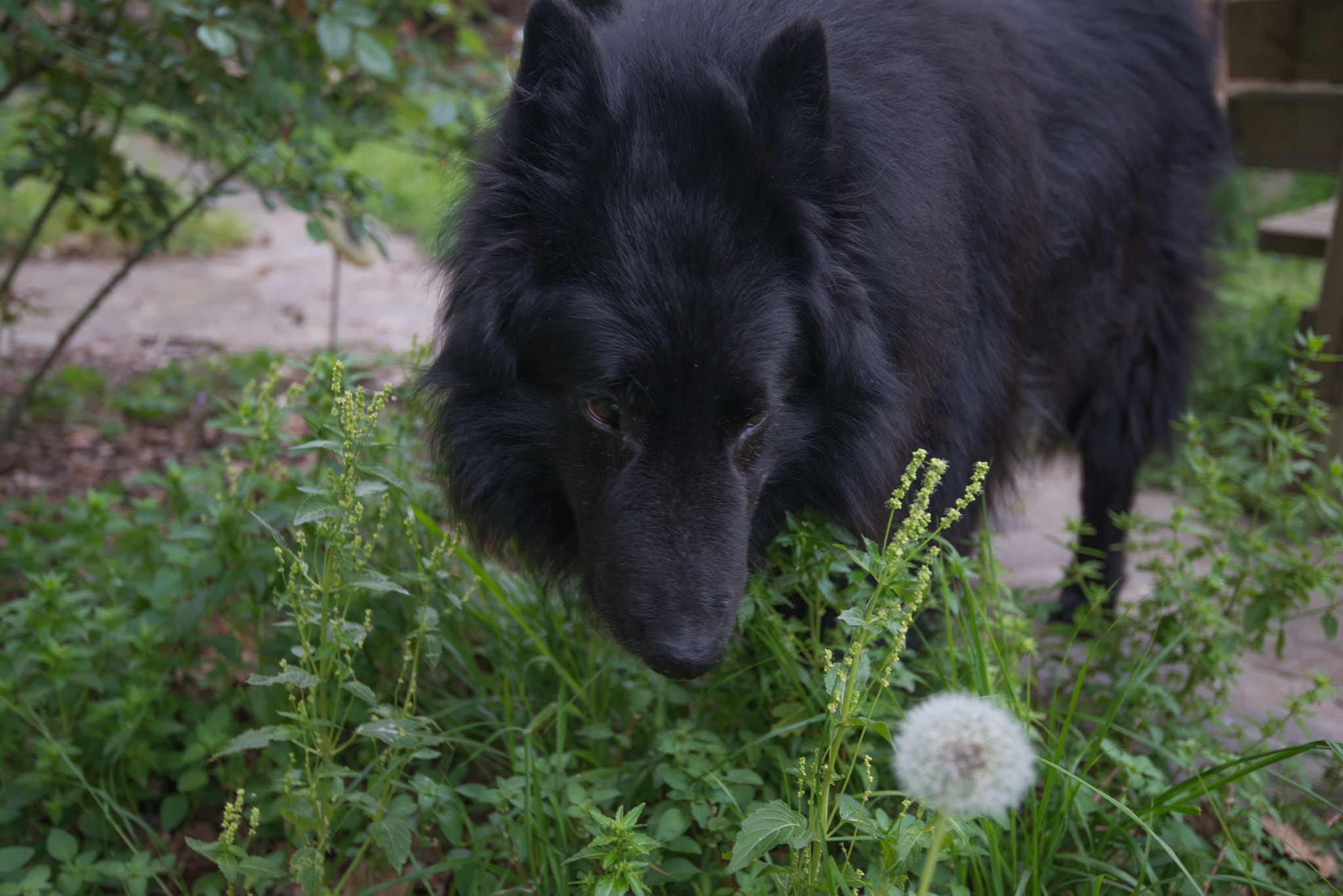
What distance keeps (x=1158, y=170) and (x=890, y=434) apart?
1617mm

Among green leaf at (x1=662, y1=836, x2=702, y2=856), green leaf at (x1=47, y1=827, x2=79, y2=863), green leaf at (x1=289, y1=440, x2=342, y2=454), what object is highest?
green leaf at (x1=289, y1=440, x2=342, y2=454)

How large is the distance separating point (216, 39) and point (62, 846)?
6.15 ft

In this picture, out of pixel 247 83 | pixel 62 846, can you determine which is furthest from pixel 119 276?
pixel 62 846

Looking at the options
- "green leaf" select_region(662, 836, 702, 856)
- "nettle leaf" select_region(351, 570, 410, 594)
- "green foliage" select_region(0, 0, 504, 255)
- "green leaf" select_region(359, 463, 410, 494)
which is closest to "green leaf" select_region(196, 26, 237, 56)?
"green foliage" select_region(0, 0, 504, 255)

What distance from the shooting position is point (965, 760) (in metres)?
0.96

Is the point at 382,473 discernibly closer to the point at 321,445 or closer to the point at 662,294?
the point at 321,445

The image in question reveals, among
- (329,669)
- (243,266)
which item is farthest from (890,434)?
(243,266)

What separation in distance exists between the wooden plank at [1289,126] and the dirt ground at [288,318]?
1.51 m

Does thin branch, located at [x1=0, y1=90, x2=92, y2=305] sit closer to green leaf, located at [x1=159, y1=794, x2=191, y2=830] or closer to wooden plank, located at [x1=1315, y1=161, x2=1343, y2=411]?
green leaf, located at [x1=159, y1=794, x2=191, y2=830]

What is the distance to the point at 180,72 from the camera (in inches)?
115

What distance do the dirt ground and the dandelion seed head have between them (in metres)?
1.93

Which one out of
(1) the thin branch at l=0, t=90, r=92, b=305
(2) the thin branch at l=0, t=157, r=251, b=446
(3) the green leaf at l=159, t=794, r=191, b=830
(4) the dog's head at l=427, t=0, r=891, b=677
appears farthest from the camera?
(1) the thin branch at l=0, t=90, r=92, b=305

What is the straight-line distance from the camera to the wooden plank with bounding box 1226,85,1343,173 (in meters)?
3.91

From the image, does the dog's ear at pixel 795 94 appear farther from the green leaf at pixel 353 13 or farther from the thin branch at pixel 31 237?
the thin branch at pixel 31 237
